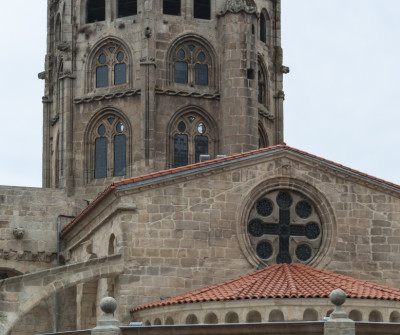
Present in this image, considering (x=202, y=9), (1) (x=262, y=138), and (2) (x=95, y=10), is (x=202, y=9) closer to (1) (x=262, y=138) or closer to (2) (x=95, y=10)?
(2) (x=95, y=10)

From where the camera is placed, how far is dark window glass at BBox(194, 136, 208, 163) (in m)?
52.4

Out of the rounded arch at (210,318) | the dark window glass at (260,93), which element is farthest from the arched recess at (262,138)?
the rounded arch at (210,318)

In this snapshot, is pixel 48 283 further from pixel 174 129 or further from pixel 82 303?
pixel 174 129

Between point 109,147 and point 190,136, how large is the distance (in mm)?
3195

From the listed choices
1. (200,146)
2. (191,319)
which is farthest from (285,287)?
(200,146)

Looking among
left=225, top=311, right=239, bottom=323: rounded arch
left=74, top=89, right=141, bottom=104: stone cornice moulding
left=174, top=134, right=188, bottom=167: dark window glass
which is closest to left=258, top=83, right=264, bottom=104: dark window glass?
left=174, top=134, right=188, bottom=167: dark window glass

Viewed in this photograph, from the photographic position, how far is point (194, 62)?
5325cm

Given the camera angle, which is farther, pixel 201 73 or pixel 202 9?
pixel 202 9

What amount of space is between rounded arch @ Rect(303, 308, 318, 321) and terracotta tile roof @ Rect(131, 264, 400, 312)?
37cm

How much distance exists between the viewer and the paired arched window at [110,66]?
5309 cm

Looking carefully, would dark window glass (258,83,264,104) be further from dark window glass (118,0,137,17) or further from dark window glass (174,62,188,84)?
dark window glass (118,0,137,17)

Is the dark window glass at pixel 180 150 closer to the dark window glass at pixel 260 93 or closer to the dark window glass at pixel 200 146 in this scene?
the dark window glass at pixel 200 146

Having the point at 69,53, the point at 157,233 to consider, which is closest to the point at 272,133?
the point at 69,53

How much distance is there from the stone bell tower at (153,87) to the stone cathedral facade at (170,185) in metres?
0.06
